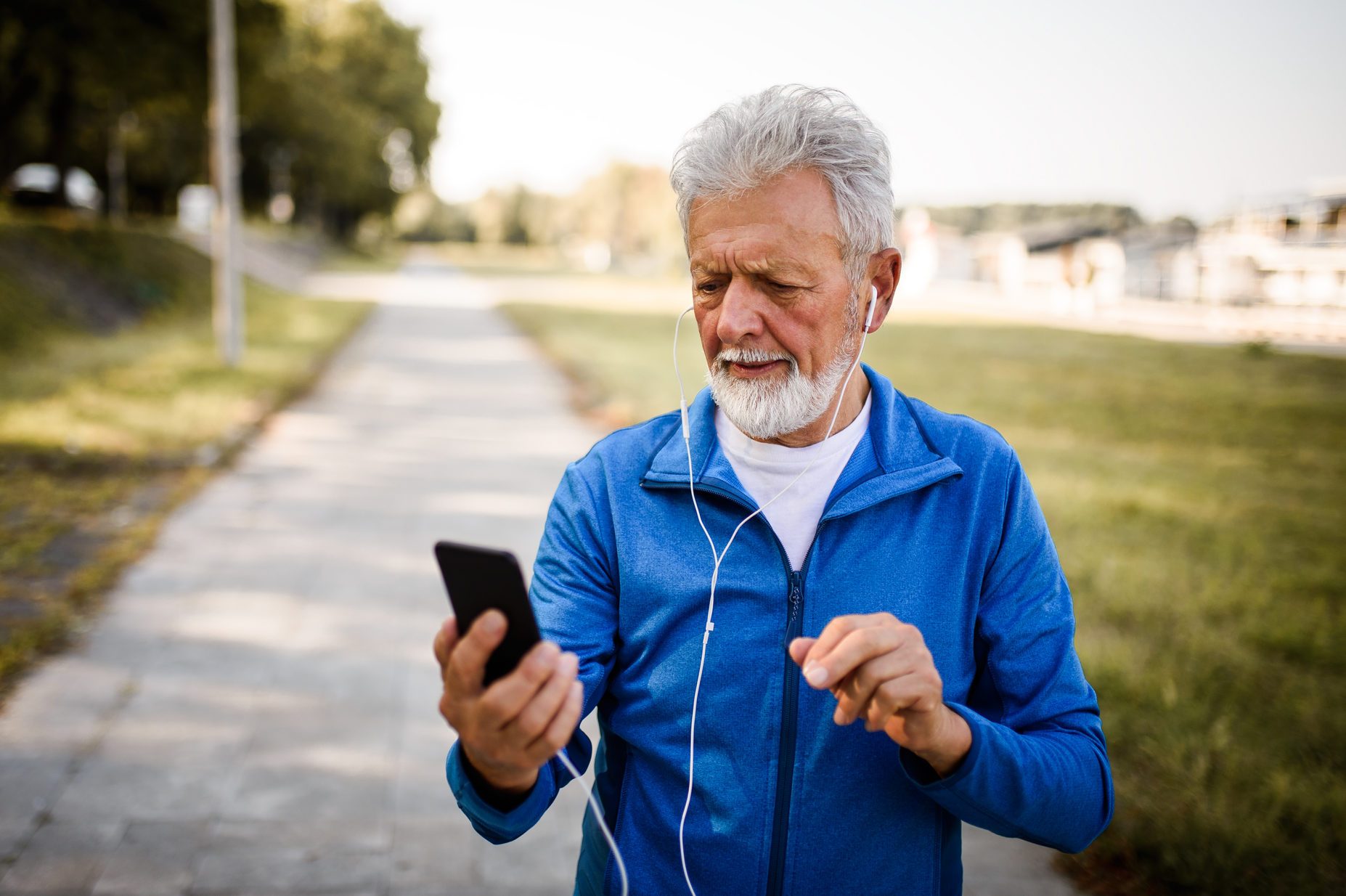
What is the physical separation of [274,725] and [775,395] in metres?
3.19

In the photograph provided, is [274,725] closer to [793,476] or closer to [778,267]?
[793,476]

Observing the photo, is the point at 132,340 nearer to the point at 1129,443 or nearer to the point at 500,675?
the point at 1129,443

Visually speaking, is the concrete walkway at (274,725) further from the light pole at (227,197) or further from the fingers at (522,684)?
the light pole at (227,197)

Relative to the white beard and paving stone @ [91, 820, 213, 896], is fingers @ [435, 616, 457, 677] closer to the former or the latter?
the white beard

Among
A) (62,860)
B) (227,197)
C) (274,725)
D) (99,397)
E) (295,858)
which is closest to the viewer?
(62,860)

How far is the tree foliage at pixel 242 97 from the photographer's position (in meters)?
15.8

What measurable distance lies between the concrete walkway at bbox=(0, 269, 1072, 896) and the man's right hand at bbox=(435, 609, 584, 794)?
2061mm

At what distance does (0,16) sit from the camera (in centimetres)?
1509

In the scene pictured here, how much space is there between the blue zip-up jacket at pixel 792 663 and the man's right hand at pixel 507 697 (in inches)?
11.1

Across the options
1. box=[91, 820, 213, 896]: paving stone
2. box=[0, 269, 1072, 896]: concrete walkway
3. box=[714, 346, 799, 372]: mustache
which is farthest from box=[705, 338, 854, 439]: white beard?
box=[91, 820, 213, 896]: paving stone

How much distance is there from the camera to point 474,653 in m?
1.27

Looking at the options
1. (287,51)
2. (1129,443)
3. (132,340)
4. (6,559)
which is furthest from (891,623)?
(287,51)

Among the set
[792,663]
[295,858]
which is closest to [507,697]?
[792,663]

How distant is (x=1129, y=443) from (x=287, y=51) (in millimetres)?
36103
